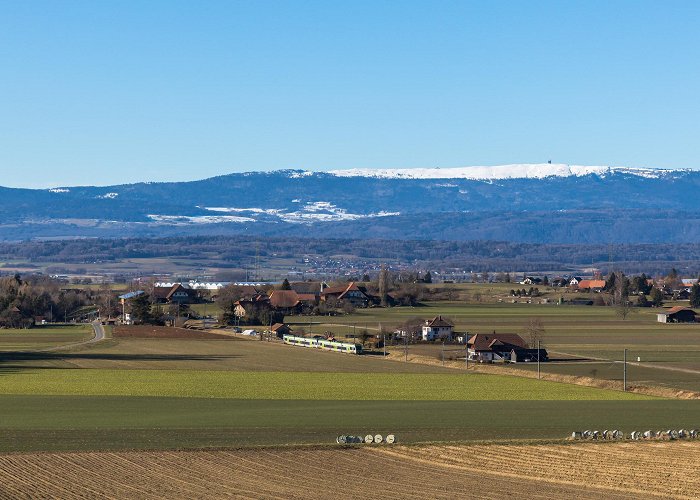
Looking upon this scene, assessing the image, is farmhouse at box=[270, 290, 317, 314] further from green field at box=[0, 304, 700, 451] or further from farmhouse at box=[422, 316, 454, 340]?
green field at box=[0, 304, 700, 451]

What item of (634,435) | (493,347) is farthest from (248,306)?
(634,435)

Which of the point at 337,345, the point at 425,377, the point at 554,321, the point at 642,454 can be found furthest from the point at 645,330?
the point at 642,454

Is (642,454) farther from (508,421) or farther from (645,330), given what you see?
(645,330)

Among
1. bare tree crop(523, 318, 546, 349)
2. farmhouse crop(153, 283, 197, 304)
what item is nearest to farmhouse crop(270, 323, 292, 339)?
bare tree crop(523, 318, 546, 349)

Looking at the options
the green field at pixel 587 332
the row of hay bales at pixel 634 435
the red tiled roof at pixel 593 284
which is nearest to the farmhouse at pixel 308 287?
the green field at pixel 587 332

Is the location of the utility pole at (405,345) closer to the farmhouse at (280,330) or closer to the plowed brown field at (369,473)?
the farmhouse at (280,330)

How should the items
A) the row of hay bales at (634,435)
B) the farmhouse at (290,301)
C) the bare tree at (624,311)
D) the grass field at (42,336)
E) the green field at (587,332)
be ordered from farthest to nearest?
the farmhouse at (290,301) → the bare tree at (624,311) → the grass field at (42,336) → the green field at (587,332) → the row of hay bales at (634,435)
